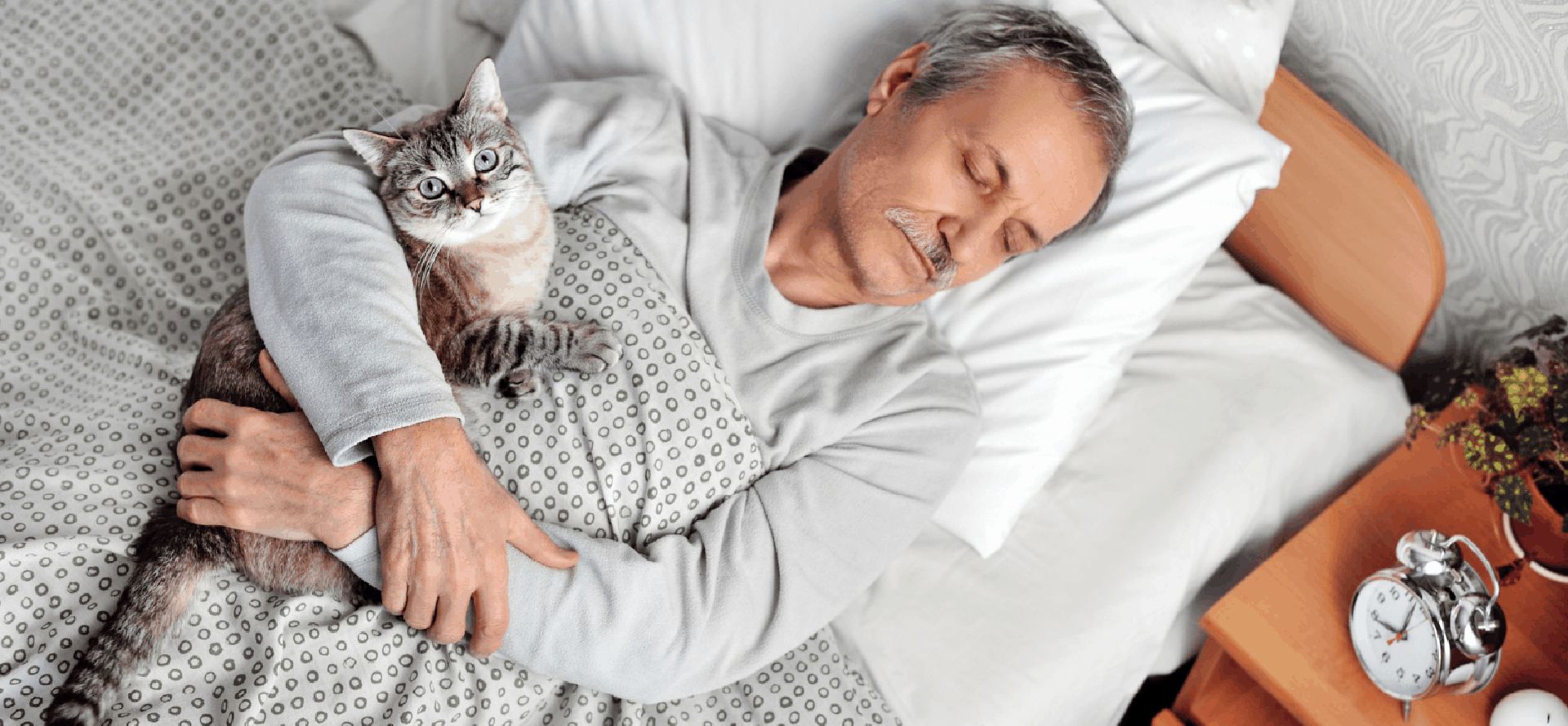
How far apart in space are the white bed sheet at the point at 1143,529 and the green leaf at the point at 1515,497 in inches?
11.6

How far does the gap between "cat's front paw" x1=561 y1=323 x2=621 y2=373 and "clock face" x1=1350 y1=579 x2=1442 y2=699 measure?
A: 102 centimetres

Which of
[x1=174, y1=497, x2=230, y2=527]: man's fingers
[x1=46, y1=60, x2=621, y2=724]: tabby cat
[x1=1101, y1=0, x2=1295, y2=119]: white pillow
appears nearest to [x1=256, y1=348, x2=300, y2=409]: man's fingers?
[x1=46, y1=60, x2=621, y2=724]: tabby cat

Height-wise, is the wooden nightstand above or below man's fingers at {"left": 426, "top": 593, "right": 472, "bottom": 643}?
below

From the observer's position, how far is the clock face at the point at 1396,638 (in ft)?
3.90

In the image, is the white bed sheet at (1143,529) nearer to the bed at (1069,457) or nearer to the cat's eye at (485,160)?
the bed at (1069,457)

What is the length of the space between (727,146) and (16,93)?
1.13 meters

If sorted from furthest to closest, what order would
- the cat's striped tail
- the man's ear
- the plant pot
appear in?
the man's ear → the plant pot → the cat's striped tail

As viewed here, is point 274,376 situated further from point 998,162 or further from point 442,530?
point 998,162

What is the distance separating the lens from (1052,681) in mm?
1372

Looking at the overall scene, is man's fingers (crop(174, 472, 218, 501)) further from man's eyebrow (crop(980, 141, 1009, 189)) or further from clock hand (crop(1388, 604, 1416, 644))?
clock hand (crop(1388, 604, 1416, 644))

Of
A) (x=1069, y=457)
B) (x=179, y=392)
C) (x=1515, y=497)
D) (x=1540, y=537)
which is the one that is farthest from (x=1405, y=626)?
(x=179, y=392)

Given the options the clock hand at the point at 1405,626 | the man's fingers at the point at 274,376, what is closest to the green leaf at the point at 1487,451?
the clock hand at the point at 1405,626

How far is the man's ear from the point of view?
1.38 metres

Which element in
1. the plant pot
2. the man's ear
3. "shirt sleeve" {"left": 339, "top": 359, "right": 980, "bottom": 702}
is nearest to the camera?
"shirt sleeve" {"left": 339, "top": 359, "right": 980, "bottom": 702}
